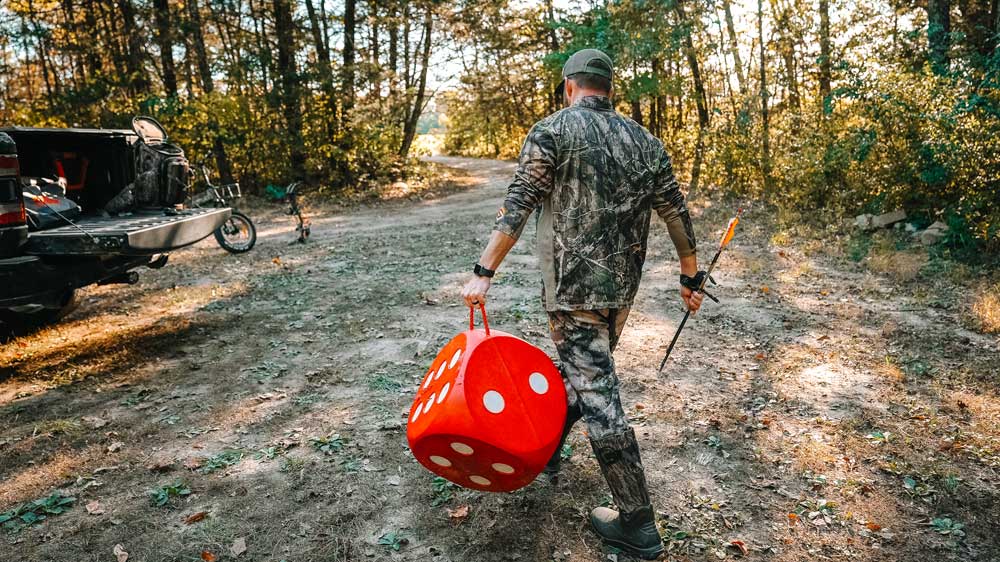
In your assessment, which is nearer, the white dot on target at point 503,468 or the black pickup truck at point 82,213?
the white dot on target at point 503,468

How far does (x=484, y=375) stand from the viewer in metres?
2.44

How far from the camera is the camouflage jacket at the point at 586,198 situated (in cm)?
260

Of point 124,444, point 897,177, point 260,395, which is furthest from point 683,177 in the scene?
point 124,444

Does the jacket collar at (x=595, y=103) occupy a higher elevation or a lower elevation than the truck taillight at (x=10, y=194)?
higher

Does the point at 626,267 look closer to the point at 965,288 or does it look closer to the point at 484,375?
the point at 484,375

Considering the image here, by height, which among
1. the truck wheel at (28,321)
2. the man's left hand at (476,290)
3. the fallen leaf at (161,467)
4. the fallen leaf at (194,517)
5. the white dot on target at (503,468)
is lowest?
the fallen leaf at (194,517)

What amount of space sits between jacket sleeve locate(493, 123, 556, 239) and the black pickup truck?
11.7 ft

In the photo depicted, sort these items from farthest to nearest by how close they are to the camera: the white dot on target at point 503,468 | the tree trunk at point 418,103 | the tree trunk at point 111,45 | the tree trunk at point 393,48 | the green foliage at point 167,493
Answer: the tree trunk at point 418,103, the tree trunk at point 393,48, the tree trunk at point 111,45, the green foliage at point 167,493, the white dot on target at point 503,468

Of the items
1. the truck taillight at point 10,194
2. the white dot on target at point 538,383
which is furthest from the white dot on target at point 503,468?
the truck taillight at point 10,194

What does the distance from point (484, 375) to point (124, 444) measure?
9.09ft

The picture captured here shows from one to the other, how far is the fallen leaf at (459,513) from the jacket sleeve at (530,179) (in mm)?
1466

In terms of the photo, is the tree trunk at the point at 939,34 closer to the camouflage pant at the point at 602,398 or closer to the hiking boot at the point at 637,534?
the camouflage pant at the point at 602,398

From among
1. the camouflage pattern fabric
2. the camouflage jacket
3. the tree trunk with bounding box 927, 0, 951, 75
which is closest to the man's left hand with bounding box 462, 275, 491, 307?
the camouflage jacket

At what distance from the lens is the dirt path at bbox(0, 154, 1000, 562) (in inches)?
117
